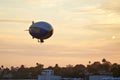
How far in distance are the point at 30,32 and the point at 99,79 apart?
71.7 m

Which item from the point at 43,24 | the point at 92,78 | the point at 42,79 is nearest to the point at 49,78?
the point at 42,79

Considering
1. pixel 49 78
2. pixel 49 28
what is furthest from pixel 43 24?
pixel 49 78

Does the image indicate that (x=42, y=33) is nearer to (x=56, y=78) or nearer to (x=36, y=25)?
(x=36, y=25)

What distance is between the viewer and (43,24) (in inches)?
4902

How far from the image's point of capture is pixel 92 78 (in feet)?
646

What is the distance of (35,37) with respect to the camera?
122 m

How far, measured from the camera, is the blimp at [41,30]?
122m

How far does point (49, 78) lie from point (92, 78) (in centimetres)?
1625

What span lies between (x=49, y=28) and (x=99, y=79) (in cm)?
6967

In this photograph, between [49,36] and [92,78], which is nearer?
[49,36]

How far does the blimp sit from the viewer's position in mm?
121562

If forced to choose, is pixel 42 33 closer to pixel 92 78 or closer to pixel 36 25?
pixel 36 25

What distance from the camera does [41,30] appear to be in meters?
122

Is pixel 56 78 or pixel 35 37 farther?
pixel 56 78
